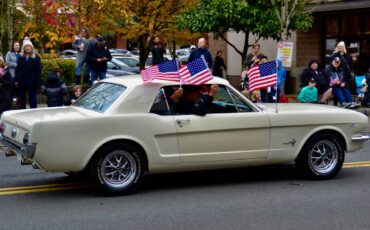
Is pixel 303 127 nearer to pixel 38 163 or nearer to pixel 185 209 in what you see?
pixel 185 209

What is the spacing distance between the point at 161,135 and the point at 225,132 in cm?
84

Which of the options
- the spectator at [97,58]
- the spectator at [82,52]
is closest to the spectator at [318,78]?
the spectator at [97,58]

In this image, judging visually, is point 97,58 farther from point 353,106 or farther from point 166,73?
point 166,73

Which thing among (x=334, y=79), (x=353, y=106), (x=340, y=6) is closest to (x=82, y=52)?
(x=334, y=79)

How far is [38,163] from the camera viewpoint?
7469 millimetres

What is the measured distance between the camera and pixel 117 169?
7.82m

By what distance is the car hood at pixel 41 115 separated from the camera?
7680 millimetres

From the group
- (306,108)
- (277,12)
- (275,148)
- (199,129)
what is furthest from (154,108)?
(277,12)

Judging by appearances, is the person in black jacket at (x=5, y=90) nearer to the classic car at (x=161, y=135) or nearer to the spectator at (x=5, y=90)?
the spectator at (x=5, y=90)

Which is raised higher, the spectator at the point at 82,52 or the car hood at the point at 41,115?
the spectator at the point at 82,52

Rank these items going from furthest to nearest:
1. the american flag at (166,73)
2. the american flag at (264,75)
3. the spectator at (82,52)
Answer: the spectator at (82,52)
the american flag at (264,75)
the american flag at (166,73)

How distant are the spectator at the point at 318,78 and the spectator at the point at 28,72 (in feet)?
20.3

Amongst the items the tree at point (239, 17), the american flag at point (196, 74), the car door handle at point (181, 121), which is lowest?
the car door handle at point (181, 121)

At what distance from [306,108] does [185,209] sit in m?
2.67
